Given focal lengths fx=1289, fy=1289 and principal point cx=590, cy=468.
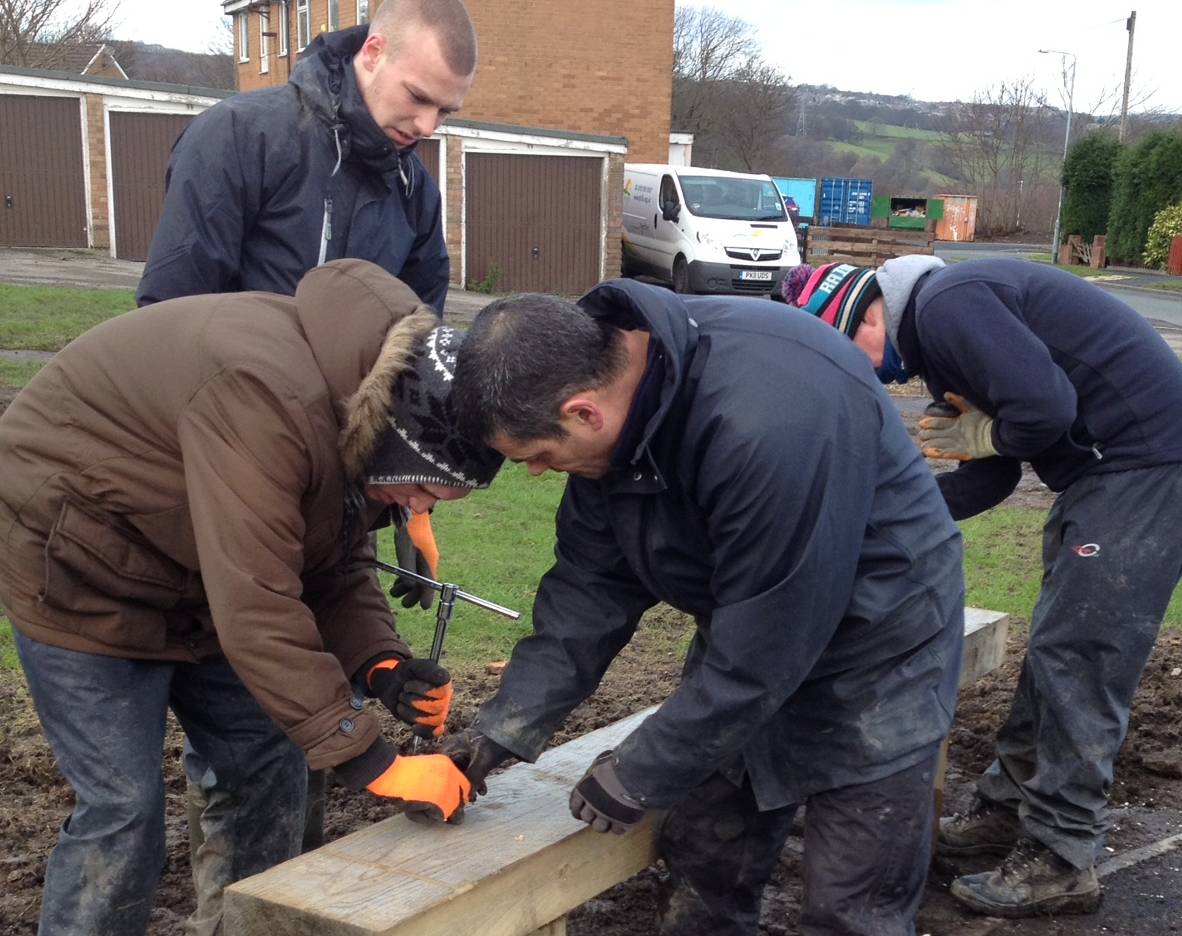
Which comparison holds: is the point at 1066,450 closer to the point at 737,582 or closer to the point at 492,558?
the point at 737,582

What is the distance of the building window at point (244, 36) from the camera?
35.2m

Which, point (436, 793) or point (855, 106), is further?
point (855, 106)

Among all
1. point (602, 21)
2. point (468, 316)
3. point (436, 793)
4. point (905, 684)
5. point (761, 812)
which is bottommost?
point (468, 316)

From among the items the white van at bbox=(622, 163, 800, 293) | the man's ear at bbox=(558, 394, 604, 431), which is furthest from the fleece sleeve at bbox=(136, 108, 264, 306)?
the white van at bbox=(622, 163, 800, 293)

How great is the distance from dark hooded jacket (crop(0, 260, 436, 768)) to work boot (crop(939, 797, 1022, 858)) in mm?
2108

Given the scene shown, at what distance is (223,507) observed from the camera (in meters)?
2.15

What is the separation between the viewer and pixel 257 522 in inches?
85.3

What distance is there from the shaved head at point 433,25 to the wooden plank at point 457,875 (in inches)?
68.7

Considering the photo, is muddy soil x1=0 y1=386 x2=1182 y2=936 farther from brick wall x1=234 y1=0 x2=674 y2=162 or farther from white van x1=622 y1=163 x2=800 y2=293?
brick wall x1=234 y1=0 x2=674 y2=162

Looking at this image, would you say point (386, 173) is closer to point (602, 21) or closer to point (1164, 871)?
point (1164, 871)

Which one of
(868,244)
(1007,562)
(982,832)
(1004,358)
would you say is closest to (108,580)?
(1004,358)

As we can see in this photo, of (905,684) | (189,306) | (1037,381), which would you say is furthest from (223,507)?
(1037,381)

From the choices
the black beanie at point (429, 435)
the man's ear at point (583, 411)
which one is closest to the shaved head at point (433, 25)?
the black beanie at point (429, 435)

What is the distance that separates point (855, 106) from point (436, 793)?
86604mm
